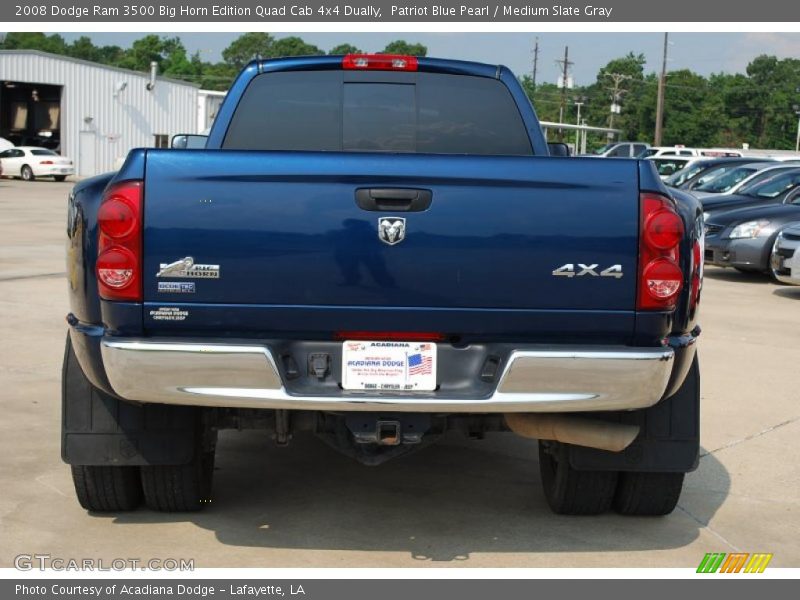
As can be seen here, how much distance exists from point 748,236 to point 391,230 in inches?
472

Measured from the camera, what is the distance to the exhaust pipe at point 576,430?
14.4ft

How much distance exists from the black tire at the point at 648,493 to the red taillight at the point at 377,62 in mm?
2264

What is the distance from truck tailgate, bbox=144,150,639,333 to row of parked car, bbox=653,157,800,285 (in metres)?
9.42

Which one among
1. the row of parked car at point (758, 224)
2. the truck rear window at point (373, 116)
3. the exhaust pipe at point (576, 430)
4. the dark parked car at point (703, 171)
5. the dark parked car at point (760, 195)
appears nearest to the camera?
the exhaust pipe at point (576, 430)

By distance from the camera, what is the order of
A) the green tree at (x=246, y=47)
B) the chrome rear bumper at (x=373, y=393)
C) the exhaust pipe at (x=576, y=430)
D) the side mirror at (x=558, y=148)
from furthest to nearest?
the green tree at (x=246, y=47) < the side mirror at (x=558, y=148) < the exhaust pipe at (x=576, y=430) < the chrome rear bumper at (x=373, y=393)

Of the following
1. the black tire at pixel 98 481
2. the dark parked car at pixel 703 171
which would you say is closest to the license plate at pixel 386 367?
the black tire at pixel 98 481

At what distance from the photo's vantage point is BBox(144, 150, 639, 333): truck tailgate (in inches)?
159

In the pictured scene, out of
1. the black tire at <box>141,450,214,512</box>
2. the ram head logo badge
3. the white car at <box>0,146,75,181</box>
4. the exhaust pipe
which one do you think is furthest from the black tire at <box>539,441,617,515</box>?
the white car at <box>0,146,75,181</box>

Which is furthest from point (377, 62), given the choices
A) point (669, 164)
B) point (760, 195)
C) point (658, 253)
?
point (669, 164)

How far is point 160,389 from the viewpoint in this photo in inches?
160

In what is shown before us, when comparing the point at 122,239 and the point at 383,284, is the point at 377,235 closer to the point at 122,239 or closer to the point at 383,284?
the point at 383,284

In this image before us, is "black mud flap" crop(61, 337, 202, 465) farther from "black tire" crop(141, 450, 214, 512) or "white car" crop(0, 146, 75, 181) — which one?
"white car" crop(0, 146, 75, 181)

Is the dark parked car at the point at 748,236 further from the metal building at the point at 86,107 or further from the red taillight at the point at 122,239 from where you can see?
the metal building at the point at 86,107
